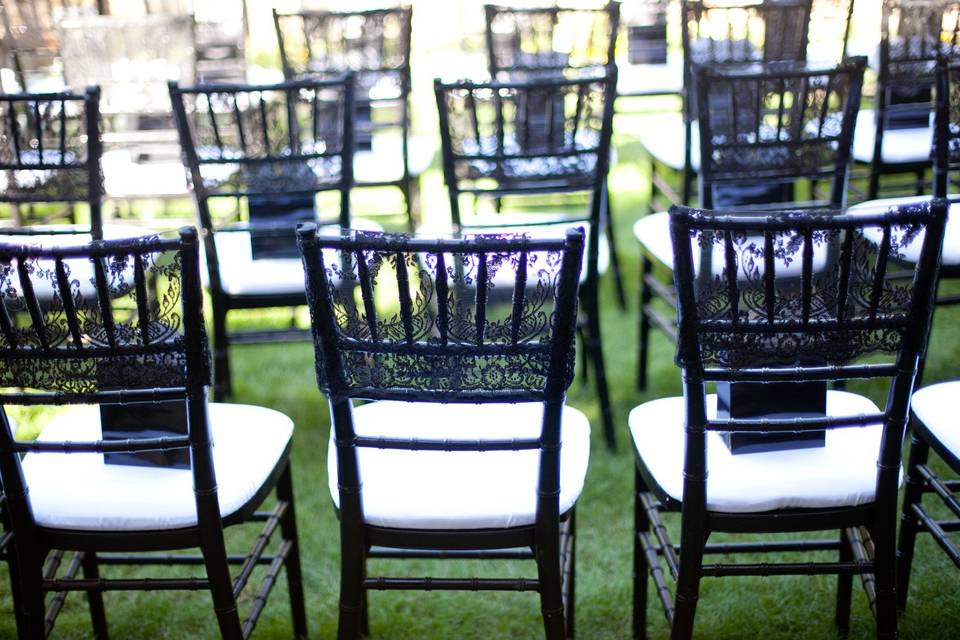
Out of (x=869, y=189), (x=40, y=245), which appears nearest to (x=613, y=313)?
(x=869, y=189)

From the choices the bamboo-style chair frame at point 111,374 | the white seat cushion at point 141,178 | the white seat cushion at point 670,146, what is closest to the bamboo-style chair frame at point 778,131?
the white seat cushion at point 670,146

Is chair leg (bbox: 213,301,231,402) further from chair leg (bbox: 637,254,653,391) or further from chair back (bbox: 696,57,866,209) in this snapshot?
chair back (bbox: 696,57,866,209)

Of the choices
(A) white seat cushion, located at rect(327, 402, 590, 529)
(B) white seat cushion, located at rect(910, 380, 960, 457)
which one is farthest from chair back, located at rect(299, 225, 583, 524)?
(B) white seat cushion, located at rect(910, 380, 960, 457)

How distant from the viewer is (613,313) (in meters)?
4.41

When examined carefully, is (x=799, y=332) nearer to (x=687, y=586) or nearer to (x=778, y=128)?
(x=687, y=586)

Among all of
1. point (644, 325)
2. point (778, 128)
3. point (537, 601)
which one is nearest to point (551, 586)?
point (537, 601)

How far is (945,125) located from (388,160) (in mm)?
2186

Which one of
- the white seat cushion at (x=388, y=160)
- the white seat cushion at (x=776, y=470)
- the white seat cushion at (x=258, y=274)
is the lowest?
the white seat cushion at (x=776, y=470)

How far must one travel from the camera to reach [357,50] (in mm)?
4098

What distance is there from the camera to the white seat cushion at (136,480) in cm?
199

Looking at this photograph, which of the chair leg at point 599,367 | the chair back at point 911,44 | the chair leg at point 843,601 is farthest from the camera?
the chair back at point 911,44

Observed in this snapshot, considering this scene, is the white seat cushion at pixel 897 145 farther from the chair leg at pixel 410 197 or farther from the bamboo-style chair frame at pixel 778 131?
the chair leg at pixel 410 197

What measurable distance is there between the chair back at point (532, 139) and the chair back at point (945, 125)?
82 centimetres

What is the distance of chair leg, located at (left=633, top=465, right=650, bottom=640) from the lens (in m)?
2.39
